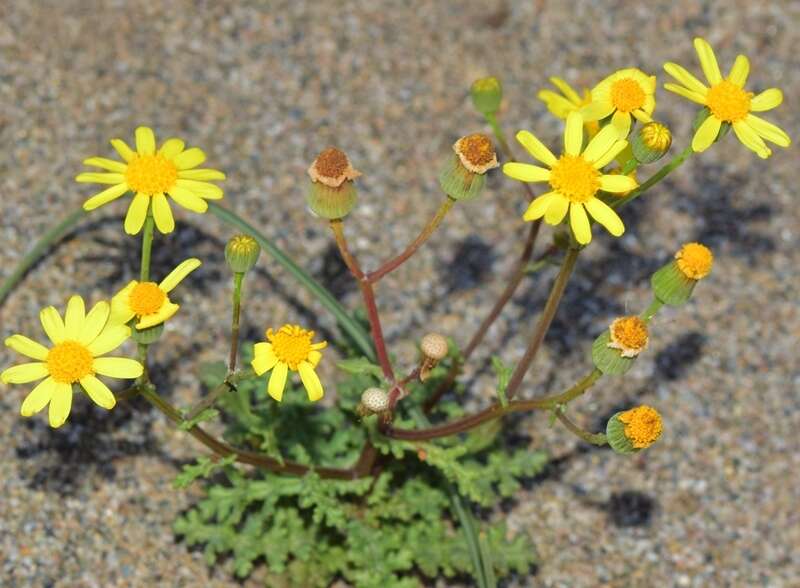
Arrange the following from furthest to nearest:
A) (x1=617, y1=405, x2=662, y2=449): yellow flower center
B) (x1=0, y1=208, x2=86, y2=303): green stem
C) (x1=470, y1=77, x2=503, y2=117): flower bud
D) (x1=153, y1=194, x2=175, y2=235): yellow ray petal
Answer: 1. (x1=0, y1=208, x2=86, y2=303): green stem
2. (x1=470, y1=77, x2=503, y2=117): flower bud
3. (x1=153, y1=194, x2=175, y2=235): yellow ray petal
4. (x1=617, y1=405, x2=662, y2=449): yellow flower center

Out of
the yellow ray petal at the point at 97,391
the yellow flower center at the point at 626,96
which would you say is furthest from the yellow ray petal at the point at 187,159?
the yellow flower center at the point at 626,96

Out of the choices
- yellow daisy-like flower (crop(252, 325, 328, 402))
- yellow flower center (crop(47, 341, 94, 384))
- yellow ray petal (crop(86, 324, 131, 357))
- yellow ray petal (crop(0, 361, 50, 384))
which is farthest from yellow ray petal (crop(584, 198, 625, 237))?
yellow ray petal (crop(0, 361, 50, 384))

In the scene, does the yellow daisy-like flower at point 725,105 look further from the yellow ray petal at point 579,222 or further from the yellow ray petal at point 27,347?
the yellow ray petal at point 27,347

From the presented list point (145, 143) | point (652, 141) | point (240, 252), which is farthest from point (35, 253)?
point (652, 141)

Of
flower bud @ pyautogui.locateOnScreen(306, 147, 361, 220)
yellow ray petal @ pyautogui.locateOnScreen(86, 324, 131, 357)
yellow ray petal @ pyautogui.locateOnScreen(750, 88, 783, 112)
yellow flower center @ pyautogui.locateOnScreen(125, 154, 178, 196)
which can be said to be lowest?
yellow ray petal @ pyautogui.locateOnScreen(86, 324, 131, 357)

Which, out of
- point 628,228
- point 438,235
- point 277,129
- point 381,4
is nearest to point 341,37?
point 381,4

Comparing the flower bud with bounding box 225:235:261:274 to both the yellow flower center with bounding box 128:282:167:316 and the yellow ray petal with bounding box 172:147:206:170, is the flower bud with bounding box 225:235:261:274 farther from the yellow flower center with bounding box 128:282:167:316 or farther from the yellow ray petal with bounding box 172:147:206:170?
the yellow ray petal with bounding box 172:147:206:170

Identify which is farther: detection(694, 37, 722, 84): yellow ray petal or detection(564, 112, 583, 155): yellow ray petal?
detection(694, 37, 722, 84): yellow ray petal
